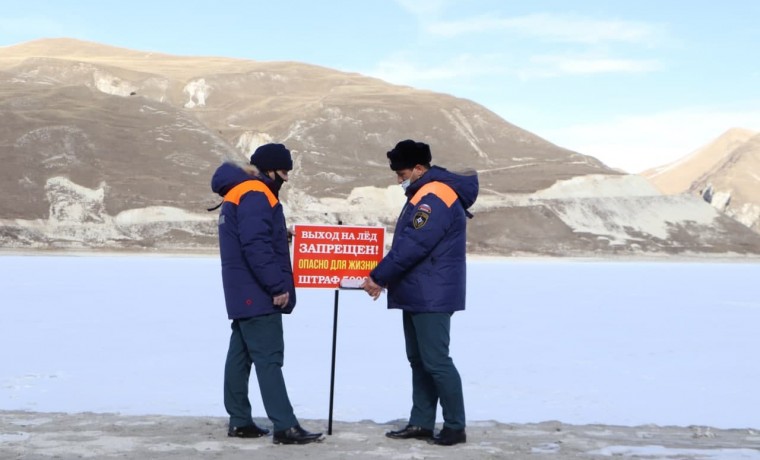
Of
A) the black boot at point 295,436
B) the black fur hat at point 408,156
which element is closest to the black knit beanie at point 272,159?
the black fur hat at point 408,156

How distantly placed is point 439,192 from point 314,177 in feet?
277

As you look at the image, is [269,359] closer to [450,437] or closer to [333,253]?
[333,253]

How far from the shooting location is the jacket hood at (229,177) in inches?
244

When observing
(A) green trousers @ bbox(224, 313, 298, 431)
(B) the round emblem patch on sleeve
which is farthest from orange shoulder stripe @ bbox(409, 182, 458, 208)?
(A) green trousers @ bbox(224, 313, 298, 431)

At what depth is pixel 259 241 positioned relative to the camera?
19.8 ft

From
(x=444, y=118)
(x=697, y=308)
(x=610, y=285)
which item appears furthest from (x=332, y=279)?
(x=444, y=118)

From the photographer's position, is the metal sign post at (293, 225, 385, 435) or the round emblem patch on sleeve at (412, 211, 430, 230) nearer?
the round emblem patch on sleeve at (412, 211, 430, 230)

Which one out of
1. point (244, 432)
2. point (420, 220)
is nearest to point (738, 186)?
point (420, 220)

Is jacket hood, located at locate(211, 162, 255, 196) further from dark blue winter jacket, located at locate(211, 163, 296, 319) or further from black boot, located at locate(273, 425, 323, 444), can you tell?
black boot, located at locate(273, 425, 323, 444)

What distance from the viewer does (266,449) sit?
235 inches

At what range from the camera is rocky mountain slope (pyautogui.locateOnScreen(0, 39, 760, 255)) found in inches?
2707

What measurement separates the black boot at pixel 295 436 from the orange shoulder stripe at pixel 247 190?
1.46 metres

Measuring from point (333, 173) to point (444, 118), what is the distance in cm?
2824

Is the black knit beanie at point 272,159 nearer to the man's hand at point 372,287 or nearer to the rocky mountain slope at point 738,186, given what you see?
the man's hand at point 372,287
